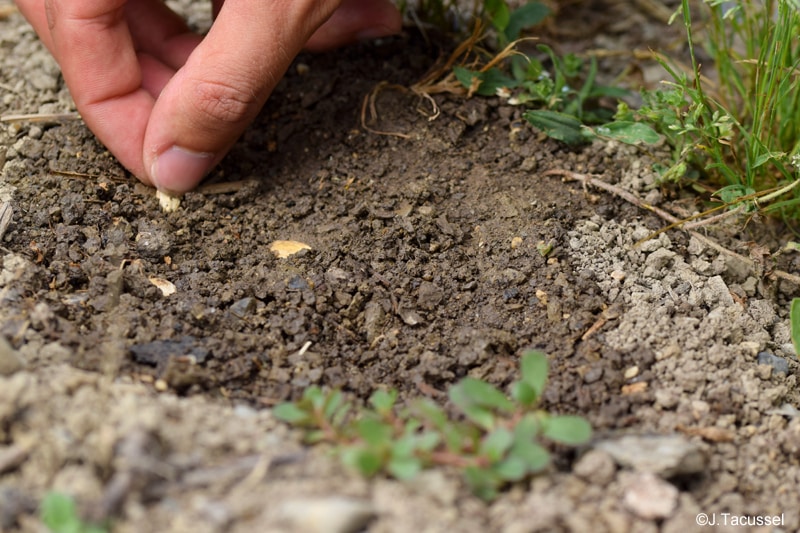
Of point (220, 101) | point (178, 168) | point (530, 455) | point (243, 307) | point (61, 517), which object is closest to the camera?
point (61, 517)

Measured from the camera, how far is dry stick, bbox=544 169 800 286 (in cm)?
182

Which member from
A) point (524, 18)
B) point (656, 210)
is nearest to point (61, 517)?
point (656, 210)

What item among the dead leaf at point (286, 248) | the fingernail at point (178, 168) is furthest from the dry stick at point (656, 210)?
the fingernail at point (178, 168)

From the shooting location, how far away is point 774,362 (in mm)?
1616

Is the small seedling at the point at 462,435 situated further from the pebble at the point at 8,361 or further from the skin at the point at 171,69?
the skin at the point at 171,69

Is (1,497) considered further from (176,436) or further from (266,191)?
(266,191)

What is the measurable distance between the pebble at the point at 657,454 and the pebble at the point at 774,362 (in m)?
0.37

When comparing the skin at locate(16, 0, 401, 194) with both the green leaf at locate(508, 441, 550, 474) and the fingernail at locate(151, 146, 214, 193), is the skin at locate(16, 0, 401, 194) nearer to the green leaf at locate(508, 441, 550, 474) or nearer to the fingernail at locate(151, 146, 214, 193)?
the fingernail at locate(151, 146, 214, 193)

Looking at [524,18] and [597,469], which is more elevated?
[524,18]

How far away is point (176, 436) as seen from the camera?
1219 mm

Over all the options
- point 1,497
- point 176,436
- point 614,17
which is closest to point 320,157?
point 176,436

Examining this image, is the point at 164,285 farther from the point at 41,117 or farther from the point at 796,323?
the point at 796,323

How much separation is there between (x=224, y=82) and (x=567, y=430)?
110 centimetres

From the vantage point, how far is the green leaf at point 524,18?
2309mm
